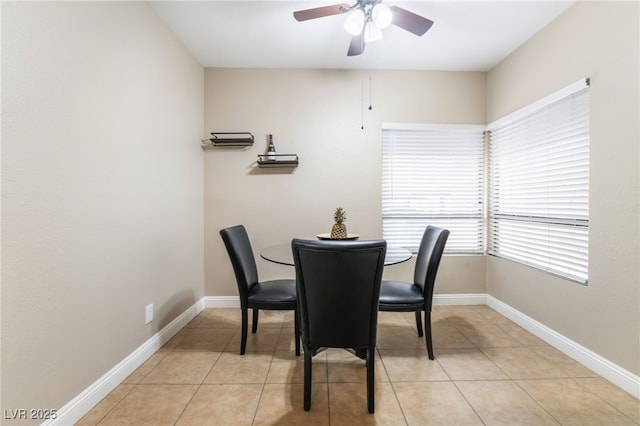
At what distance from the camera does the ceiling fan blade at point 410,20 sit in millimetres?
1846

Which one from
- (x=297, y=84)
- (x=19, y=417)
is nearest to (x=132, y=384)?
(x=19, y=417)

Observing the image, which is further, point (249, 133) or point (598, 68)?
point (249, 133)

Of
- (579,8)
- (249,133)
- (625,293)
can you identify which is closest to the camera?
(625,293)

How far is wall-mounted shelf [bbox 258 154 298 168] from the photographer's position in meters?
3.06

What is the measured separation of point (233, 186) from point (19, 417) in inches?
90.4

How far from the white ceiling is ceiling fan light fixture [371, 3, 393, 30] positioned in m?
0.44

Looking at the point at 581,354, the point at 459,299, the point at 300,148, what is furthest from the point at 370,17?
the point at 459,299

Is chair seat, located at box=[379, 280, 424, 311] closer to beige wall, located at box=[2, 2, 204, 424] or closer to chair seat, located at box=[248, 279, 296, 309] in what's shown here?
chair seat, located at box=[248, 279, 296, 309]

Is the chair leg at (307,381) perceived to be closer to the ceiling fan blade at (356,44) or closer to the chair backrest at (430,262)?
the chair backrest at (430,262)

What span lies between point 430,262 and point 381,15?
166 cm

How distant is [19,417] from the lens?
1.20m

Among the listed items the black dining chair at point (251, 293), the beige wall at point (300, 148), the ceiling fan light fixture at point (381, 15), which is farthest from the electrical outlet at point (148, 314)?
the ceiling fan light fixture at point (381, 15)

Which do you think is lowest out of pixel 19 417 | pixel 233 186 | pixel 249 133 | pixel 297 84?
pixel 19 417

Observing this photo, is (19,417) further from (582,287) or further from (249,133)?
(582,287)
